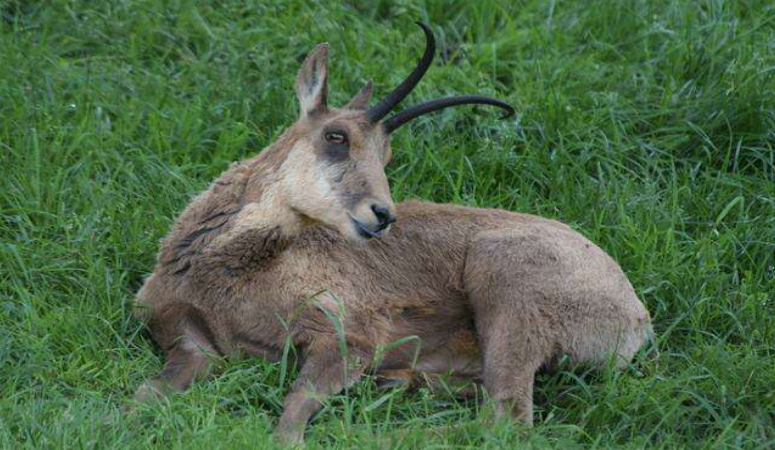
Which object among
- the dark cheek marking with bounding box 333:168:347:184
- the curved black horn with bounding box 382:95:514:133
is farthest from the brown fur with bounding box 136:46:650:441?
the curved black horn with bounding box 382:95:514:133

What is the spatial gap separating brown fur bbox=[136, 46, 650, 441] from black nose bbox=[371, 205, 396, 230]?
4cm

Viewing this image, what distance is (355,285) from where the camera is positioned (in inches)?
265

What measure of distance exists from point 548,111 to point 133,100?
259 centimetres

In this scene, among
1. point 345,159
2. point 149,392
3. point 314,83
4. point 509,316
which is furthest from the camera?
point 314,83

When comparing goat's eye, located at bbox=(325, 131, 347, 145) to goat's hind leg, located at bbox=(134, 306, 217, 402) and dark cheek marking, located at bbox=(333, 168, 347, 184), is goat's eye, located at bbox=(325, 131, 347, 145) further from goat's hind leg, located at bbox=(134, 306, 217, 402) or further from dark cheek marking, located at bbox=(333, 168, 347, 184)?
goat's hind leg, located at bbox=(134, 306, 217, 402)

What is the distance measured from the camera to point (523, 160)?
8.15 m

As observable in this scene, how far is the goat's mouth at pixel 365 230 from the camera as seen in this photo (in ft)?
20.9

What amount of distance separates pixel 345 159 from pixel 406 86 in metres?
0.47

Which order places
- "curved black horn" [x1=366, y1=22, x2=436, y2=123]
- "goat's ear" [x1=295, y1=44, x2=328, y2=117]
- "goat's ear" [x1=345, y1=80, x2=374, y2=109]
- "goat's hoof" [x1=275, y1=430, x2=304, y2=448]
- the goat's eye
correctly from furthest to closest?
1. "goat's ear" [x1=345, y1=80, x2=374, y2=109]
2. "goat's ear" [x1=295, y1=44, x2=328, y2=117]
3. the goat's eye
4. "curved black horn" [x1=366, y1=22, x2=436, y2=123]
5. "goat's hoof" [x1=275, y1=430, x2=304, y2=448]

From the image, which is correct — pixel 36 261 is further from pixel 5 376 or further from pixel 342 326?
pixel 342 326

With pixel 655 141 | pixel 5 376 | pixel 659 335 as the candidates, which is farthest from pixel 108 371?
pixel 655 141

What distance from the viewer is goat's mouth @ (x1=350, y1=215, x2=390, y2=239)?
20.9 feet

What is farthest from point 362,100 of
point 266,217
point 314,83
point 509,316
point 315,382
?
point 315,382

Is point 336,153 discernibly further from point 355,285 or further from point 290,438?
point 290,438
